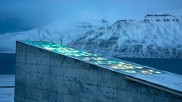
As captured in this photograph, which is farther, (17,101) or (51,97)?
(17,101)

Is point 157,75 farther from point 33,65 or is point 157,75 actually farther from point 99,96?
point 33,65

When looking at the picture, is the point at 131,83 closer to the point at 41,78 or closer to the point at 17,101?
the point at 41,78

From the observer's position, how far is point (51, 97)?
26.6 meters

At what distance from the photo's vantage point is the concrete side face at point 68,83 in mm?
20594

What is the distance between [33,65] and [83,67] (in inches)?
250

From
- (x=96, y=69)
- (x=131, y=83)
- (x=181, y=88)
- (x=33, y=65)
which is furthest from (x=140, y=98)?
(x=33, y=65)

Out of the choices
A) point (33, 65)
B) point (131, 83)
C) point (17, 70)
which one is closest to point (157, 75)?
point (131, 83)

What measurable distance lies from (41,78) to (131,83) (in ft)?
32.1

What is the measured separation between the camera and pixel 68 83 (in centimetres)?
2527

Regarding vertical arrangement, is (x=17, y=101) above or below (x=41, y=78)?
below

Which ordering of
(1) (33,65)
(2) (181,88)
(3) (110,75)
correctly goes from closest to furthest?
(2) (181,88)
(3) (110,75)
(1) (33,65)

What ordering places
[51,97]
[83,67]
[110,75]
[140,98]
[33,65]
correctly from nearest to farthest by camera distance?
1. [140,98]
2. [110,75]
3. [83,67]
4. [51,97]
5. [33,65]

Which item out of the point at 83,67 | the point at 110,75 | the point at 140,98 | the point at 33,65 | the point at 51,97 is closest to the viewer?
the point at 140,98

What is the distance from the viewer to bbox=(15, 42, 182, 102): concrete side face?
20594mm
